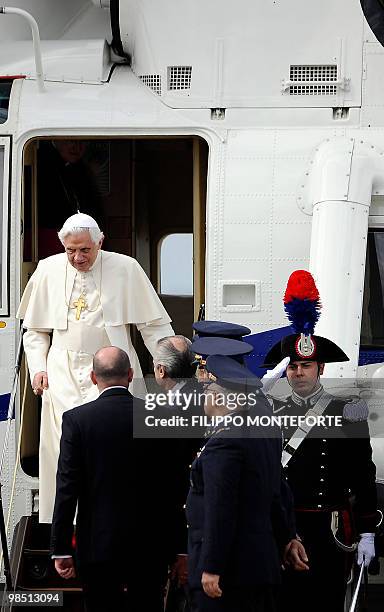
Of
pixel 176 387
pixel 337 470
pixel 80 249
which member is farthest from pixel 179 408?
pixel 80 249

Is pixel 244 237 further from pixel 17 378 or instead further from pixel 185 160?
pixel 185 160

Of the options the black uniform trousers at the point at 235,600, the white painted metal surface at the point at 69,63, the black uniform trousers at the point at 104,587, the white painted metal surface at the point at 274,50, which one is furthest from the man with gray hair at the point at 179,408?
the white painted metal surface at the point at 69,63

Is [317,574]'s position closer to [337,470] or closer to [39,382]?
[337,470]

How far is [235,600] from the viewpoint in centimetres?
404

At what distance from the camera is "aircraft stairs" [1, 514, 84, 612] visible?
5.68m

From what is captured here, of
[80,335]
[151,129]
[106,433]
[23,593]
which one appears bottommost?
[23,593]

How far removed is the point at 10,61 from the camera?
7.04m

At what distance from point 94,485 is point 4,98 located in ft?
10.3

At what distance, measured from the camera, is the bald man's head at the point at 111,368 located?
4559 mm

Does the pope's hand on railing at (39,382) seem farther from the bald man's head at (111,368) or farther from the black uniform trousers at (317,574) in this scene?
the black uniform trousers at (317,574)

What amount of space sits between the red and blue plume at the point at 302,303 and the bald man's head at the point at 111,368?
1010 mm

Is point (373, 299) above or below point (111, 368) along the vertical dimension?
above

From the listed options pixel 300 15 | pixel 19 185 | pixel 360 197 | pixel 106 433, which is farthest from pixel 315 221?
pixel 106 433

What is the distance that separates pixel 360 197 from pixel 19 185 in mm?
1983
